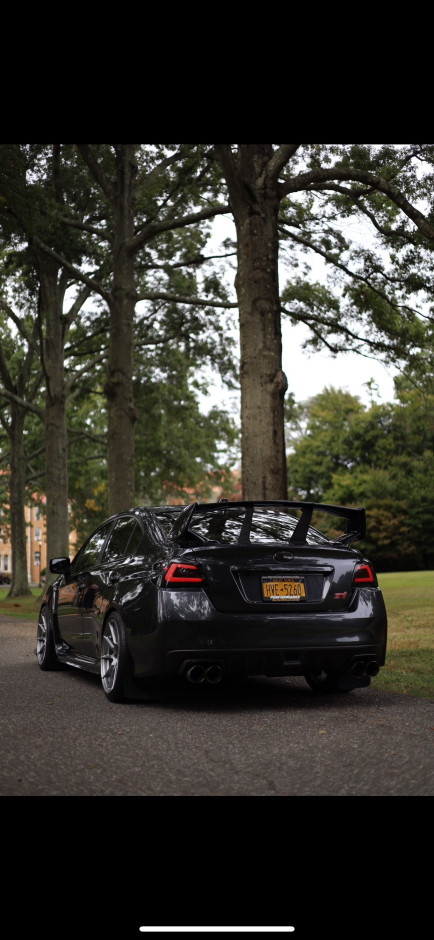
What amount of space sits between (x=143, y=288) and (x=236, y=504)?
65.9 feet

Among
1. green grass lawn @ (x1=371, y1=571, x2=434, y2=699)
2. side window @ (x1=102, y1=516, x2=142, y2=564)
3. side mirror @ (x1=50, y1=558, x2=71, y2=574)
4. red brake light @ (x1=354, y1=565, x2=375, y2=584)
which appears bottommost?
green grass lawn @ (x1=371, y1=571, x2=434, y2=699)

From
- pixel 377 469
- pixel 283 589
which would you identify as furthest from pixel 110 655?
pixel 377 469

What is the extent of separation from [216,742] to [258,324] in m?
7.97

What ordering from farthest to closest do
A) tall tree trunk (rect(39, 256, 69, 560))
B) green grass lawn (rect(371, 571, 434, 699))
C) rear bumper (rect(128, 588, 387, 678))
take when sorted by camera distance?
tall tree trunk (rect(39, 256, 69, 560))
green grass lawn (rect(371, 571, 434, 699))
rear bumper (rect(128, 588, 387, 678))

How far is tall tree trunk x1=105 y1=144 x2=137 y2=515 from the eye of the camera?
1994 cm

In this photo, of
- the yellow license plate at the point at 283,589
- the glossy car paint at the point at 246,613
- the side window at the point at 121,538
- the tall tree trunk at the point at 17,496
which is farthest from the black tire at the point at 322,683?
the tall tree trunk at the point at 17,496

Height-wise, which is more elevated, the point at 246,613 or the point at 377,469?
the point at 377,469

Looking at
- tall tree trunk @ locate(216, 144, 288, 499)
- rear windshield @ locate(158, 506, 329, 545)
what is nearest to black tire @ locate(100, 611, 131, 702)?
rear windshield @ locate(158, 506, 329, 545)

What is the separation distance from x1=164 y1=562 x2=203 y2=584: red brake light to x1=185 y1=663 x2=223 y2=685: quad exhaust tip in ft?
1.85

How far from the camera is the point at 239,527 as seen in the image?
7.89 metres

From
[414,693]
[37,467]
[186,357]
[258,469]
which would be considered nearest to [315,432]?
[37,467]

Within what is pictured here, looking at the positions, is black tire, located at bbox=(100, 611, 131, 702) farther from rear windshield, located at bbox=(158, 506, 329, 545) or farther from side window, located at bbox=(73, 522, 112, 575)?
side window, located at bbox=(73, 522, 112, 575)

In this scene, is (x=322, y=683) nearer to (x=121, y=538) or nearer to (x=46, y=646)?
(x=121, y=538)
